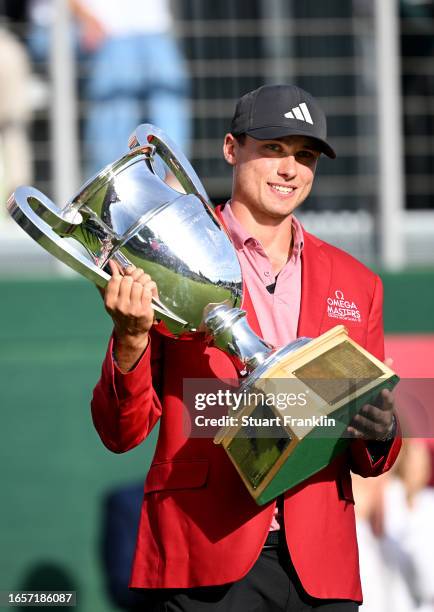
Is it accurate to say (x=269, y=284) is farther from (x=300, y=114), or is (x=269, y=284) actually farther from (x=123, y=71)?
(x=123, y=71)

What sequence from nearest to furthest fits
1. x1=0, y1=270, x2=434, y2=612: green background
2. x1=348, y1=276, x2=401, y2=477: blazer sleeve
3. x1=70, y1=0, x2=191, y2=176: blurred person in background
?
1. x1=348, y1=276, x2=401, y2=477: blazer sleeve
2. x1=0, y1=270, x2=434, y2=612: green background
3. x1=70, y1=0, x2=191, y2=176: blurred person in background

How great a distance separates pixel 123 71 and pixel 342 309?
2.75 metres

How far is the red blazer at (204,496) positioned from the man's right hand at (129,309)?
4cm

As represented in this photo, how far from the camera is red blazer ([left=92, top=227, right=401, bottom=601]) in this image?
249cm

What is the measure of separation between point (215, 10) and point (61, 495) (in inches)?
85.9

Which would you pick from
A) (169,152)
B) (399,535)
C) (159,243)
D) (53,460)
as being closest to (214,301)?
(159,243)

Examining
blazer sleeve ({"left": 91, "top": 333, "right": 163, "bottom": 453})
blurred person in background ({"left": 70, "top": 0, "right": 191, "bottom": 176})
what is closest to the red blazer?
blazer sleeve ({"left": 91, "top": 333, "right": 163, "bottom": 453})

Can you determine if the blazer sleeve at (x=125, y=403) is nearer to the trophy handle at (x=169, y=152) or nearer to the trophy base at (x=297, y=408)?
the trophy base at (x=297, y=408)

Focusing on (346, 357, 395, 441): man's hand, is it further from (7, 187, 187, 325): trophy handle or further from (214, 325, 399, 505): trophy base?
(7, 187, 187, 325): trophy handle

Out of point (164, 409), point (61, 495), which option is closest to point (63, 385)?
point (61, 495)

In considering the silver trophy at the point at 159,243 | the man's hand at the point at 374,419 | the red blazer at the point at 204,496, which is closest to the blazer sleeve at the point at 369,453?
the red blazer at the point at 204,496

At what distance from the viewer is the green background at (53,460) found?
14.9 ft

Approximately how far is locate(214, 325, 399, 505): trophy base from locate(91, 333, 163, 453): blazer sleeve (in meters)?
0.17

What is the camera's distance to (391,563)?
432cm
